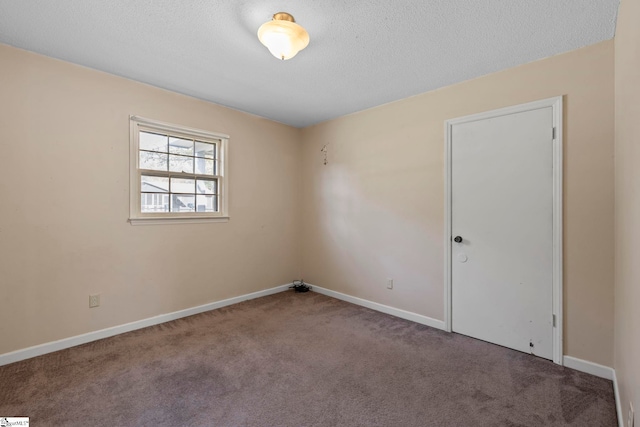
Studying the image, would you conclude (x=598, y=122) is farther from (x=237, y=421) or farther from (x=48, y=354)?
(x=48, y=354)

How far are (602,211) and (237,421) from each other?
9.34 feet

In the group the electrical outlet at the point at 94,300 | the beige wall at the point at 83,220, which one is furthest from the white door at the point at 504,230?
the electrical outlet at the point at 94,300

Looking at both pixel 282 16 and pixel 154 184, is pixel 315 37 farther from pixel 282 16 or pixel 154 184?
pixel 154 184

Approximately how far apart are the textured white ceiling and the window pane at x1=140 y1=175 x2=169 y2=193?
96cm

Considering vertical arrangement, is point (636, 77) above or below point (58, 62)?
below

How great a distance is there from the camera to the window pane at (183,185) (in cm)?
333

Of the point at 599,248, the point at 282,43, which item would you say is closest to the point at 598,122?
the point at 599,248

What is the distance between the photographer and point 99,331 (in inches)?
109

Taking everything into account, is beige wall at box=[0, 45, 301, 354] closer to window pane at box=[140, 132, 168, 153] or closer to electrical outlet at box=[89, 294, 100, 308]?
electrical outlet at box=[89, 294, 100, 308]

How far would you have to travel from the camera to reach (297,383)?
2107mm

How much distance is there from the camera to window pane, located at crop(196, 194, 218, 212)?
11.7 ft

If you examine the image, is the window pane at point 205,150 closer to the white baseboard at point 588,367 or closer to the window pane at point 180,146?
the window pane at point 180,146

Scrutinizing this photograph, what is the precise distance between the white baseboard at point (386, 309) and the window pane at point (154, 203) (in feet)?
7.58

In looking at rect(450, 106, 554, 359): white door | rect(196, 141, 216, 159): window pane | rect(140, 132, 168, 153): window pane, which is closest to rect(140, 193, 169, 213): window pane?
rect(140, 132, 168, 153): window pane
